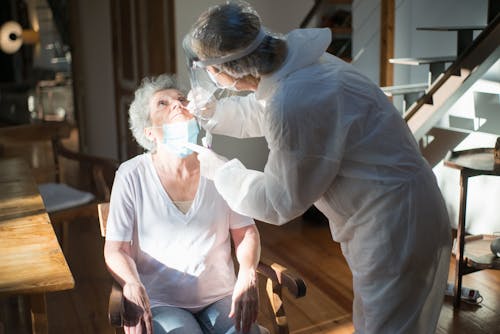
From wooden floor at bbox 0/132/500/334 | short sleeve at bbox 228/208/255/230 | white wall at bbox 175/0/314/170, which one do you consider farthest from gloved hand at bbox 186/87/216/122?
white wall at bbox 175/0/314/170

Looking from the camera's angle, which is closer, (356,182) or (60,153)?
(356,182)

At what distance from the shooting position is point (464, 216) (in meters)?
2.91

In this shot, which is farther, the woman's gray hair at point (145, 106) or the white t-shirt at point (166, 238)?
the woman's gray hair at point (145, 106)

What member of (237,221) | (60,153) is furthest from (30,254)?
(60,153)

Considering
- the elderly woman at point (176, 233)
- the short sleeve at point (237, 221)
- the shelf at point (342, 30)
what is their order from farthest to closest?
the shelf at point (342, 30) → the short sleeve at point (237, 221) → the elderly woman at point (176, 233)

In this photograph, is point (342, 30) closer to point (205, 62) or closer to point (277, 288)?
point (277, 288)

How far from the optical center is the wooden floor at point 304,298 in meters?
2.86

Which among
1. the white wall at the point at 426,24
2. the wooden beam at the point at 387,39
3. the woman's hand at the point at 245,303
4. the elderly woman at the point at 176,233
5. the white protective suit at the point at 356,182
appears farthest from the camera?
the wooden beam at the point at 387,39

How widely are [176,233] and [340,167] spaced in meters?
0.69

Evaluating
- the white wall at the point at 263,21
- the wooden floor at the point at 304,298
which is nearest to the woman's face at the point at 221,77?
the wooden floor at the point at 304,298

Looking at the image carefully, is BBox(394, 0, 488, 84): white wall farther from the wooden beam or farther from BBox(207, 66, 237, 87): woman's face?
BBox(207, 66, 237, 87): woman's face

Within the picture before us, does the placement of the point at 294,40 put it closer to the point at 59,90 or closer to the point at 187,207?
the point at 187,207

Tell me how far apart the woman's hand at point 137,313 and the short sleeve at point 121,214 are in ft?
0.71

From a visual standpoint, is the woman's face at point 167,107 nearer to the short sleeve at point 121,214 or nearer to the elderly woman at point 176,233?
the elderly woman at point 176,233
